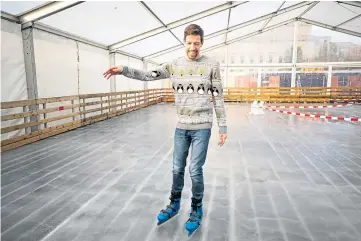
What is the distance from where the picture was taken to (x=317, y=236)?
7.50 feet

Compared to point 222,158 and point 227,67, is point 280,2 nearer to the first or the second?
point 227,67

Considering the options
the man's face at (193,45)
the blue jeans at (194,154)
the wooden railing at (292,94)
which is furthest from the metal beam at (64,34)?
the wooden railing at (292,94)

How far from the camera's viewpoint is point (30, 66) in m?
6.33

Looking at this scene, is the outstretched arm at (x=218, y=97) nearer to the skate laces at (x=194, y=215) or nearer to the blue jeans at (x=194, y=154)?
the blue jeans at (x=194, y=154)

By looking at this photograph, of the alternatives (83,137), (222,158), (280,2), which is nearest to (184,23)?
(280,2)

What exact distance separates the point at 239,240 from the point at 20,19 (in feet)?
21.6

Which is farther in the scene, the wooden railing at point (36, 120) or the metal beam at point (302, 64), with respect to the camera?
the metal beam at point (302, 64)

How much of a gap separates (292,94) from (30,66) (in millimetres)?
16890

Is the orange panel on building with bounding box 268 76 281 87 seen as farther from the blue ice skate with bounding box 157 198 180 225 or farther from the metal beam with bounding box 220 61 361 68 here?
the blue ice skate with bounding box 157 198 180 225

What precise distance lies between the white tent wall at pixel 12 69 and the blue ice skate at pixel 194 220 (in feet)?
15.9

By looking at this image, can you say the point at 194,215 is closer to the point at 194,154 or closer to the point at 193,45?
the point at 194,154

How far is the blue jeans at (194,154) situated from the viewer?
2.35 metres

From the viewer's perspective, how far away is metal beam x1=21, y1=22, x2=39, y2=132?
244 inches

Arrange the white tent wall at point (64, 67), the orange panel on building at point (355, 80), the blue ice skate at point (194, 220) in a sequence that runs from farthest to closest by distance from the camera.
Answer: the orange panel on building at point (355, 80) → the white tent wall at point (64, 67) → the blue ice skate at point (194, 220)
